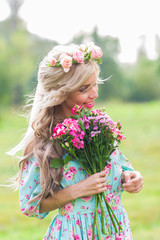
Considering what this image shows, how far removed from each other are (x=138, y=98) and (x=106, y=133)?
4996 centimetres

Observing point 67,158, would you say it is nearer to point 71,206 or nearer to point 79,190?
point 79,190

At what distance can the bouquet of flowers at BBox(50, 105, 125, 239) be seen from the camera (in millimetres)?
2367

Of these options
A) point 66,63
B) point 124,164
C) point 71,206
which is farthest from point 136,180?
point 66,63

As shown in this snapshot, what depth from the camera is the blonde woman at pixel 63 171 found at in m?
2.52

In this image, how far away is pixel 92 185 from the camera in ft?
7.97

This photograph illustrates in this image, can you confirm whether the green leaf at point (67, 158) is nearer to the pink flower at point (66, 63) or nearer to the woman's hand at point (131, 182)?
the woman's hand at point (131, 182)

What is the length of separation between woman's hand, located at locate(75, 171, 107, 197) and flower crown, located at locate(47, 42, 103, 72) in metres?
0.68

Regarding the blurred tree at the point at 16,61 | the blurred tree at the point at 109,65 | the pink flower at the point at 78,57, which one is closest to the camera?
the pink flower at the point at 78,57

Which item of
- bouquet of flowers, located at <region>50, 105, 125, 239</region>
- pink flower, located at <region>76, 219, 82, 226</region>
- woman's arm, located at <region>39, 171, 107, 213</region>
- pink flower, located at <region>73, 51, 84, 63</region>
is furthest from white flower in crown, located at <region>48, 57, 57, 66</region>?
pink flower, located at <region>76, 219, 82, 226</region>

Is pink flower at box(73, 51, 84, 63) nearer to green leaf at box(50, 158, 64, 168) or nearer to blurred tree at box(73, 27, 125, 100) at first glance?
green leaf at box(50, 158, 64, 168)

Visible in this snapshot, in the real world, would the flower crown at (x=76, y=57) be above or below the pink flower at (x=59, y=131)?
above

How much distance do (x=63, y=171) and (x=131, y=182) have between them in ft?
1.42

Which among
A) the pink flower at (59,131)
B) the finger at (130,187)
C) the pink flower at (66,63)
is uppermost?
the pink flower at (66,63)

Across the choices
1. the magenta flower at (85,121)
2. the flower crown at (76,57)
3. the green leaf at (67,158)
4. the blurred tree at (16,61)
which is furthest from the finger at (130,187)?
the blurred tree at (16,61)
